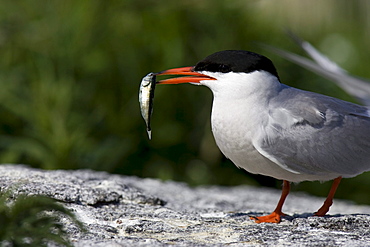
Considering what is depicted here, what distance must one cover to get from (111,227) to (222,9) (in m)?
3.77

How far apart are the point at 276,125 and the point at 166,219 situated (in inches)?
28.0

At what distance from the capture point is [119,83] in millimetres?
5441

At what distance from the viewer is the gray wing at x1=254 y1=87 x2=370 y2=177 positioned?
273cm

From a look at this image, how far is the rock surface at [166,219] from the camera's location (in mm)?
2258

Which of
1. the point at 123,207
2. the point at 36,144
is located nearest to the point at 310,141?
the point at 123,207

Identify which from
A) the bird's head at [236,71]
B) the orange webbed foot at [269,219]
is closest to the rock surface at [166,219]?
the orange webbed foot at [269,219]

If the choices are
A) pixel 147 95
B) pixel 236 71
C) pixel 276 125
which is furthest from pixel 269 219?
pixel 147 95

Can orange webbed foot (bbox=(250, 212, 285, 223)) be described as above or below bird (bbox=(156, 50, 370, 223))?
below

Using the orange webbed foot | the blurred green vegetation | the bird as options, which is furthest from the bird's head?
the blurred green vegetation

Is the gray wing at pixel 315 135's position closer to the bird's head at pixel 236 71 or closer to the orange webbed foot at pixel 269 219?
the bird's head at pixel 236 71

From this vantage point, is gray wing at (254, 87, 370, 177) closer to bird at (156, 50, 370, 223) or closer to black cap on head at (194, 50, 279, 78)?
bird at (156, 50, 370, 223)

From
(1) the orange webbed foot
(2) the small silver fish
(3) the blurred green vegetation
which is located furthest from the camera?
(3) the blurred green vegetation

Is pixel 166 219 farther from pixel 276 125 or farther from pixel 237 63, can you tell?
pixel 237 63

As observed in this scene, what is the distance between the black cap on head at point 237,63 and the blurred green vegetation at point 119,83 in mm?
1980
